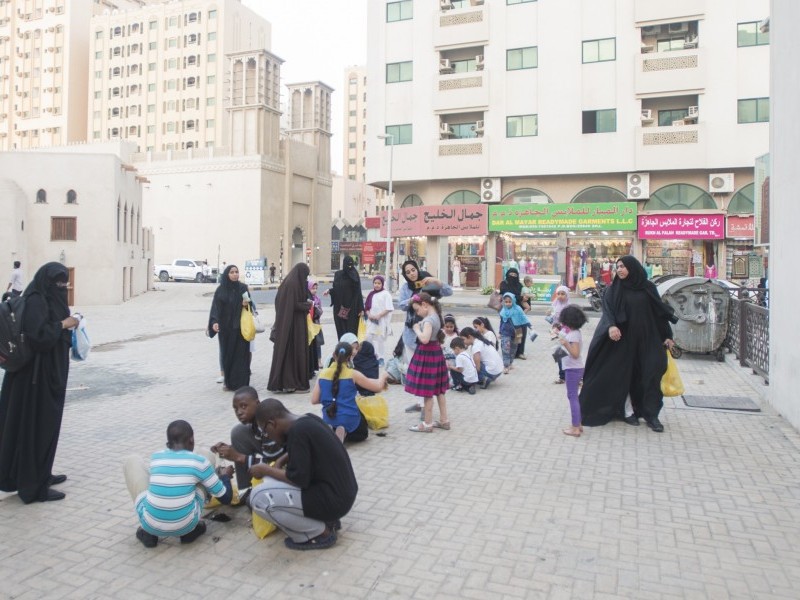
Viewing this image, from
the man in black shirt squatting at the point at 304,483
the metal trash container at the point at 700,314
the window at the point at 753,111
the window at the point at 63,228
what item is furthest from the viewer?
the window at the point at 753,111

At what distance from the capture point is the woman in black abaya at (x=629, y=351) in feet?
23.5

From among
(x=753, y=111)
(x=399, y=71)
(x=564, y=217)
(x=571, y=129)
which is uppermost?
(x=399, y=71)

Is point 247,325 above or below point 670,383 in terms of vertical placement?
above

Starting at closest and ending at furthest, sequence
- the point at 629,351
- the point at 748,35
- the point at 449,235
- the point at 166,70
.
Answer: the point at 629,351 < the point at 748,35 < the point at 449,235 < the point at 166,70

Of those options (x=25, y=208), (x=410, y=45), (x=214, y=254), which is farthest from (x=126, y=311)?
(x=214, y=254)

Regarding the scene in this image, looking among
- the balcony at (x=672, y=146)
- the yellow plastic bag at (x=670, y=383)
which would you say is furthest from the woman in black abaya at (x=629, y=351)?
the balcony at (x=672, y=146)

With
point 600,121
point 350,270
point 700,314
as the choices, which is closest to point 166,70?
point 600,121

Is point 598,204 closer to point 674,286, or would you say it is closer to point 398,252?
point 398,252

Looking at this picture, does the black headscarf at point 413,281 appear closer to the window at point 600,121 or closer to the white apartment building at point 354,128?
the window at point 600,121

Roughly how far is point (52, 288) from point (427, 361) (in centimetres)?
350

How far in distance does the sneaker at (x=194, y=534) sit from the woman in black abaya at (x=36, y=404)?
140cm

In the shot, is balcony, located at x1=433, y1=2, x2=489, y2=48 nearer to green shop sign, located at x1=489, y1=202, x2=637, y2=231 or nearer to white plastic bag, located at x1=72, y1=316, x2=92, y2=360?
green shop sign, located at x1=489, y1=202, x2=637, y2=231

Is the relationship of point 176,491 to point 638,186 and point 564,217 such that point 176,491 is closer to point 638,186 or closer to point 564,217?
point 564,217

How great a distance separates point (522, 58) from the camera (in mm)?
32094
